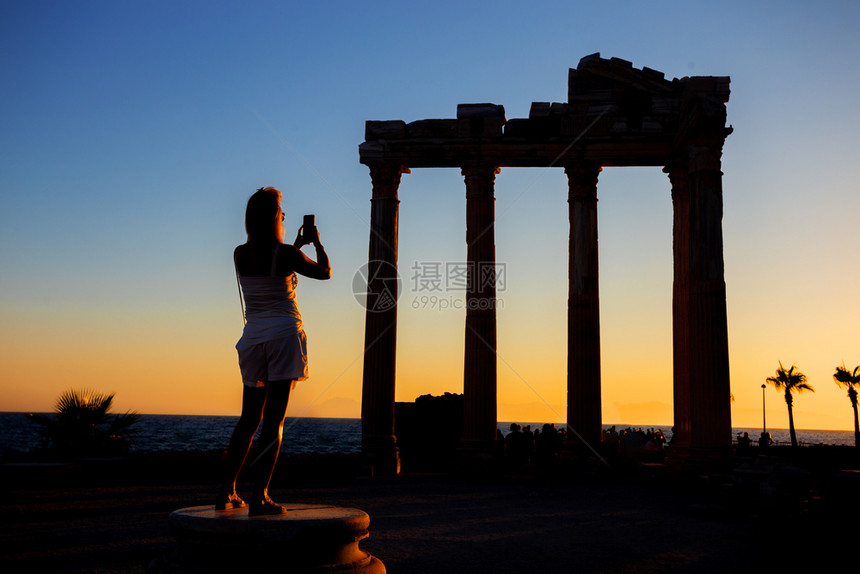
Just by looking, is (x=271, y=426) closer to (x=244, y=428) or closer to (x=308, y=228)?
(x=244, y=428)

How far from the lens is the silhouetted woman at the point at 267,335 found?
578 centimetres

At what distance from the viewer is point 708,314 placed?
18141 mm

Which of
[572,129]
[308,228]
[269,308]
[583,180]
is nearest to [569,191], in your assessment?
[583,180]

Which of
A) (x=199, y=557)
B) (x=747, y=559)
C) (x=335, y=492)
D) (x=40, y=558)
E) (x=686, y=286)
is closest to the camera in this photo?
(x=199, y=557)

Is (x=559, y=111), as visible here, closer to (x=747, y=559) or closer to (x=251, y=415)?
(x=747, y=559)

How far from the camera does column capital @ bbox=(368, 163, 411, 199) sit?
76.2ft

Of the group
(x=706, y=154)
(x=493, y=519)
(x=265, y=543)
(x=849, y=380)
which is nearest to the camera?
(x=265, y=543)

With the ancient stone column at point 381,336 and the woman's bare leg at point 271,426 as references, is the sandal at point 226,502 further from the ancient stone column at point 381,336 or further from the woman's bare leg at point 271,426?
the ancient stone column at point 381,336

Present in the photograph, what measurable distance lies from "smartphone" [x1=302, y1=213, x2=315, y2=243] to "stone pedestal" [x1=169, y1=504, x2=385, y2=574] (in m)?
2.37

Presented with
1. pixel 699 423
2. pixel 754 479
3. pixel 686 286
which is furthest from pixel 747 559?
pixel 686 286

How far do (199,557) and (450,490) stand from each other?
12.8 m

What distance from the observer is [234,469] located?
19.7 ft

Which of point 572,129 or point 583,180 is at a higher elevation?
point 572,129

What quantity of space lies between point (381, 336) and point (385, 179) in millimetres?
5266
